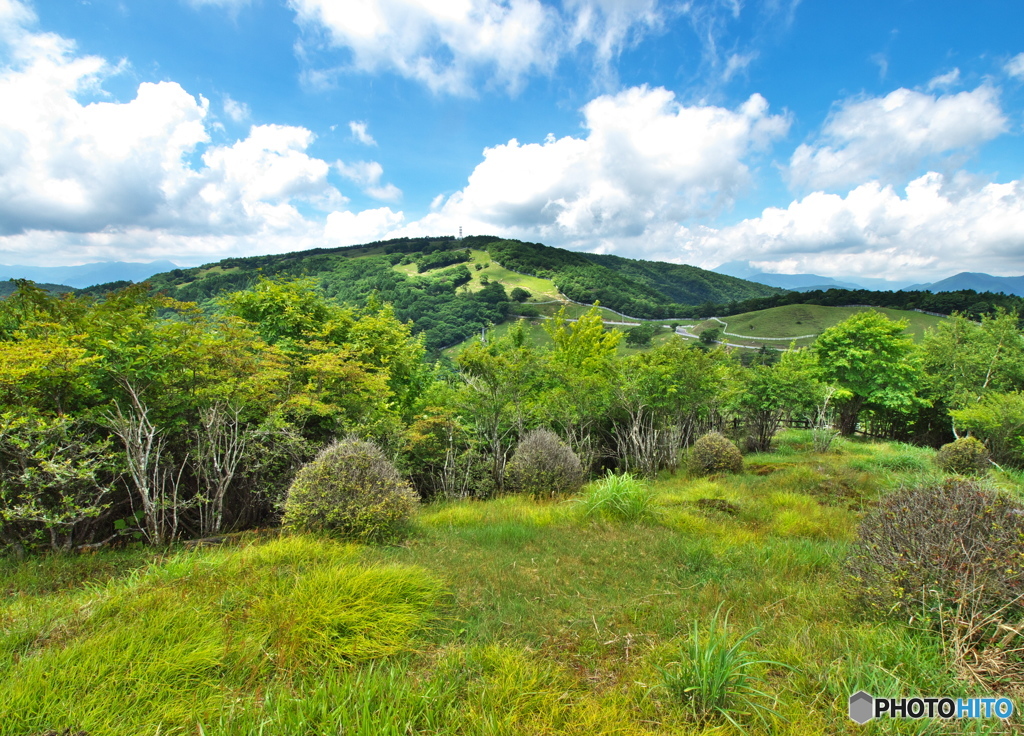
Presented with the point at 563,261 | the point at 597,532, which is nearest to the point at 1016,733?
the point at 597,532

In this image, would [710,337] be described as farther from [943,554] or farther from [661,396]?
[943,554]

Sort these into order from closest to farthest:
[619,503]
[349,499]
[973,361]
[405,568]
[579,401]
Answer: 1. [405,568]
2. [349,499]
3. [619,503]
4. [579,401]
5. [973,361]

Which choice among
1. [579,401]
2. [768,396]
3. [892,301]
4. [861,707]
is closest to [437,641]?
[861,707]

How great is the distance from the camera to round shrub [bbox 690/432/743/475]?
11227mm

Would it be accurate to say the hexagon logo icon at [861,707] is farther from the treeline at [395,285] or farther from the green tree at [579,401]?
the treeline at [395,285]

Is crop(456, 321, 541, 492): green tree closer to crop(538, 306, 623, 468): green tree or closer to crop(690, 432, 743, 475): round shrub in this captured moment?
crop(538, 306, 623, 468): green tree

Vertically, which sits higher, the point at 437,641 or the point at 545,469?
the point at 437,641

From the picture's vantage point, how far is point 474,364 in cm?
1181

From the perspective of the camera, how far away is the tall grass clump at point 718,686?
7.77 feet

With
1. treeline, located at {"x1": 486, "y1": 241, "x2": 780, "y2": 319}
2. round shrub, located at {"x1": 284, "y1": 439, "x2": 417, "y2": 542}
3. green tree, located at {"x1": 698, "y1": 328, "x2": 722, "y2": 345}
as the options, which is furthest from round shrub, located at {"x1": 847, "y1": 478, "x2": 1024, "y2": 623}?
treeline, located at {"x1": 486, "y1": 241, "x2": 780, "y2": 319}

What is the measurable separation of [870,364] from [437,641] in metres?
27.5

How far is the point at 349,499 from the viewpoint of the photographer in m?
5.44

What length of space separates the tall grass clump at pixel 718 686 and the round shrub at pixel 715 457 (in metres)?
9.42

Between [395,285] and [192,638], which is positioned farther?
[395,285]
